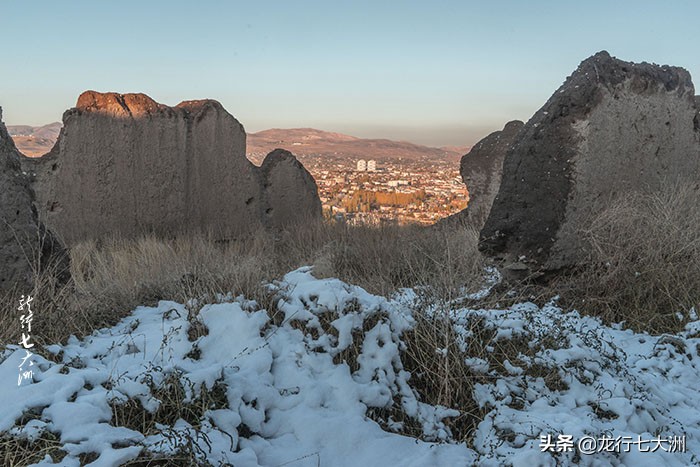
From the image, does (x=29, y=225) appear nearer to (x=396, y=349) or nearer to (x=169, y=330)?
(x=169, y=330)

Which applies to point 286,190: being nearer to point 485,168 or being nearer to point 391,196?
point 485,168

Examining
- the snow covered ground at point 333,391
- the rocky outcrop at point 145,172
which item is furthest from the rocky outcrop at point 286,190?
the snow covered ground at point 333,391

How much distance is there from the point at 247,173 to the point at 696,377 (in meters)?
7.46

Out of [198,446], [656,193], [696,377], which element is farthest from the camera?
[656,193]

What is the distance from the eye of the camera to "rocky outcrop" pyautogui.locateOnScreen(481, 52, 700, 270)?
5223mm

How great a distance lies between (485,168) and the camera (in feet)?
39.0

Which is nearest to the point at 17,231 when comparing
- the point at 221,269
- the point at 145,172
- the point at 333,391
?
the point at 221,269

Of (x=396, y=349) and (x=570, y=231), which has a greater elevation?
(x=570, y=231)

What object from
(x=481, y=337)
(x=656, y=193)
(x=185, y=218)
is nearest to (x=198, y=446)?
(x=481, y=337)

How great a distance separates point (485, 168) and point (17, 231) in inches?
366

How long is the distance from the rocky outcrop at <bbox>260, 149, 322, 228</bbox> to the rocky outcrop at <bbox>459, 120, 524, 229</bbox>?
314 cm

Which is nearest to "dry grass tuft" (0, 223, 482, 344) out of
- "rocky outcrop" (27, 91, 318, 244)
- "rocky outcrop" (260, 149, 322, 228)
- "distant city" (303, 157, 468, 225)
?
"rocky outcrop" (27, 91, 318, 244)

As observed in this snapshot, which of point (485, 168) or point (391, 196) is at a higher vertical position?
point (485, 168)

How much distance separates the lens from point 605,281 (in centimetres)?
488
